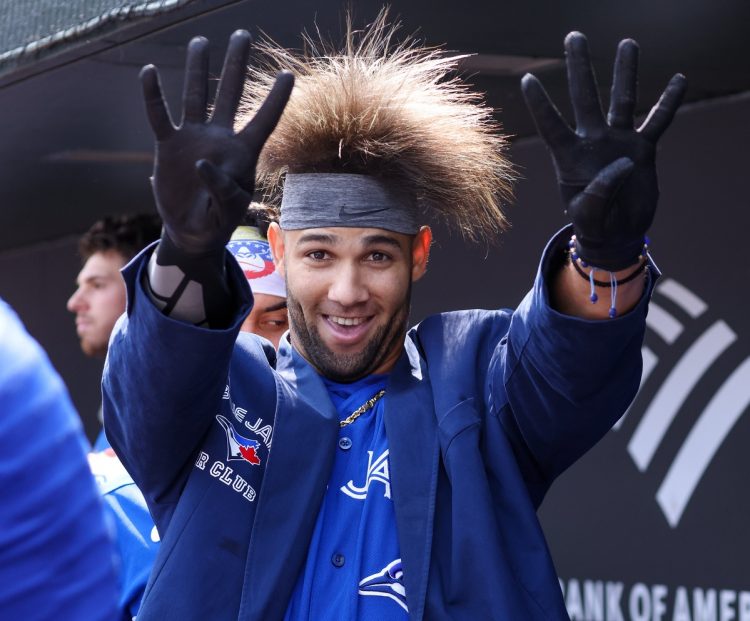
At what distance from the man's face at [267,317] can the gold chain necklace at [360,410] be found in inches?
31.5

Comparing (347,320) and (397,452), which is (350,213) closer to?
(347,320)

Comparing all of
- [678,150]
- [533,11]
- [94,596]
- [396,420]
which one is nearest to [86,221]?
[678,150]

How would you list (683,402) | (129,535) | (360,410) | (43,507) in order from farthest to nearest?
(683,402)
(129,535)
(360,410)
(43,507)

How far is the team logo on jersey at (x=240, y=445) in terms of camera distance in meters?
1.98

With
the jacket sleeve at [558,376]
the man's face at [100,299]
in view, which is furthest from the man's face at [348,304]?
the man's face at [100,299]

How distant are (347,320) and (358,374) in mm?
96

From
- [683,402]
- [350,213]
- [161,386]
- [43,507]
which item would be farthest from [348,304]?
[683,402]

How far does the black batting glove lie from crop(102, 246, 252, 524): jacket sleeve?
0.51m

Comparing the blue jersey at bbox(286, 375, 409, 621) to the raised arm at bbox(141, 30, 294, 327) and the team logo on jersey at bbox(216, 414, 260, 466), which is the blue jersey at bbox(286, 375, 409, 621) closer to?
the team logo on jersey at bbox(216, 414, 260, 466)

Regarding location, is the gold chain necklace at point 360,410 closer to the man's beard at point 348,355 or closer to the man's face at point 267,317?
the man's beard at point 348,355

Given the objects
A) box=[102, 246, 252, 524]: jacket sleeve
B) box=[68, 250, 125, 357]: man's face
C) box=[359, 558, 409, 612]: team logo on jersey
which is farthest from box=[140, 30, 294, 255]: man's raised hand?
box=[68, 250, 125, 357]: man's face

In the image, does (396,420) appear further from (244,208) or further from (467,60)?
(467,60)

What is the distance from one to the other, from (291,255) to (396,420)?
0.37 meters

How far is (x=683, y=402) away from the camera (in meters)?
3.29
